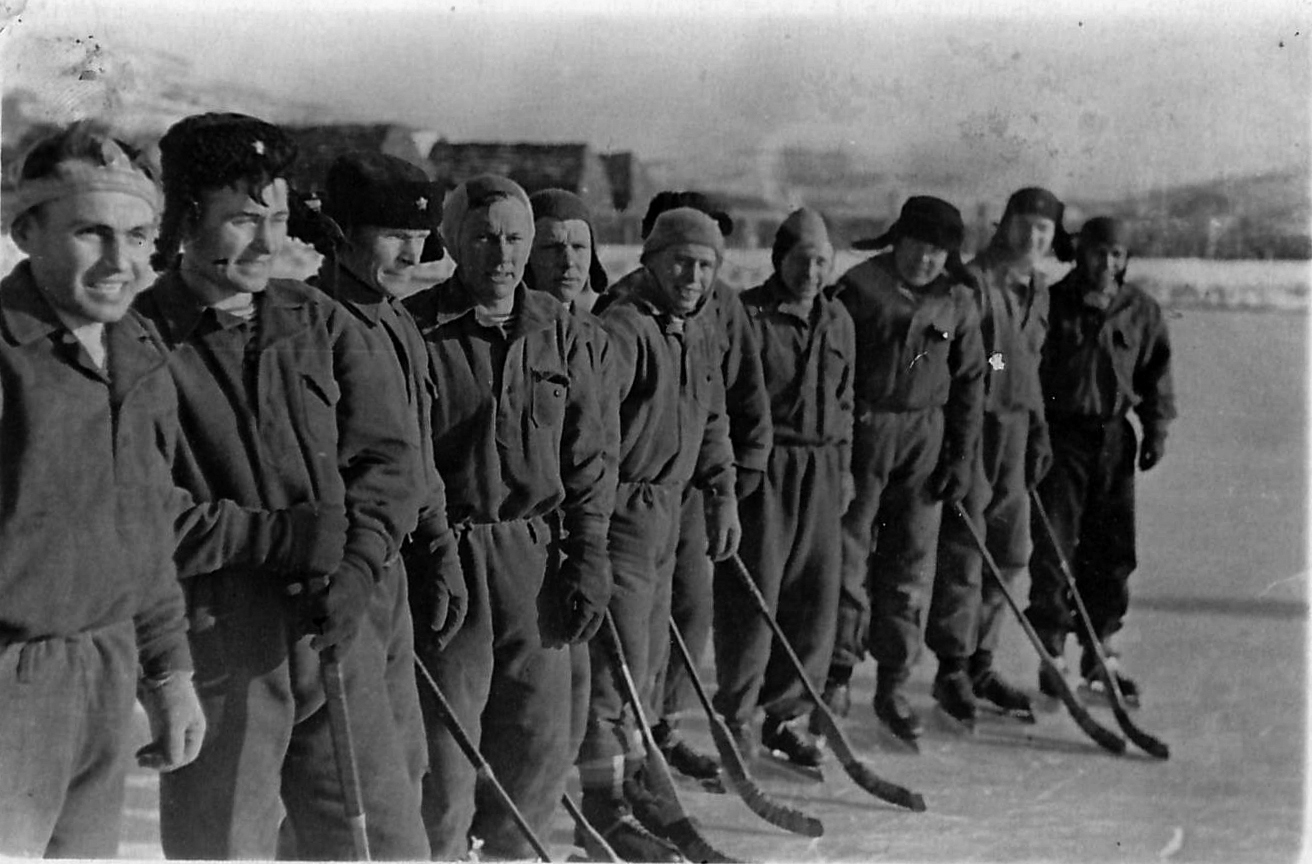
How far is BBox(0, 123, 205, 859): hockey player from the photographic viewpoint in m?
2.56

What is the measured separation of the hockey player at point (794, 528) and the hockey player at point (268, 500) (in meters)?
0.78

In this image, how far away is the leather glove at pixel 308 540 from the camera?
2658mm

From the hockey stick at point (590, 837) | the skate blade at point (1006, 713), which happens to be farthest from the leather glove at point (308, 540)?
the skate blade at point (1006, 713)

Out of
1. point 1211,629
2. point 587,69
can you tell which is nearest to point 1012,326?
point 1211,629

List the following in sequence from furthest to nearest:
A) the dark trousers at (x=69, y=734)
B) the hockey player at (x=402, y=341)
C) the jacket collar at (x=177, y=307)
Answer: the hockey player at (x=402, y=341)
the jacket collar at (x=177, y=307)
the dark trousers at (x=69, y=734)

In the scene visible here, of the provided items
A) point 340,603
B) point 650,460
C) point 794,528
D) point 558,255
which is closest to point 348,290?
point 558,255

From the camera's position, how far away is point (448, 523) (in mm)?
2820

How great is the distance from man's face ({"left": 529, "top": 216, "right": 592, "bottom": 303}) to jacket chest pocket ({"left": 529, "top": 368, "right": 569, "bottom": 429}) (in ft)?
0.55

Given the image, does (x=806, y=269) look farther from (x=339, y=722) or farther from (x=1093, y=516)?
(x=339, y=722)

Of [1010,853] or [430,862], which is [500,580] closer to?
[430,862]

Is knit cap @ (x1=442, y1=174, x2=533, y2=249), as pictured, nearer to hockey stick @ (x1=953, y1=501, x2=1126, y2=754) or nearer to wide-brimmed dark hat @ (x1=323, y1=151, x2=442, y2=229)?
wide-brimmed dark hat @ (x1=323, y1=151, x2=442, y2=229)

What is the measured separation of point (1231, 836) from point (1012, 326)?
121 cm

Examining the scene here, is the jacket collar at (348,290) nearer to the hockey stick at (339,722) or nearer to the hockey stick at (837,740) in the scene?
the hockey stick at (339,722)

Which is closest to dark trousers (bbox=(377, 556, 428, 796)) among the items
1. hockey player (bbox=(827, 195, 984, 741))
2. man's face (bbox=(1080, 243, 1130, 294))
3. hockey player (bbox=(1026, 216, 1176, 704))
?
hockey player (bbox=(827, 195, 984, 741))
